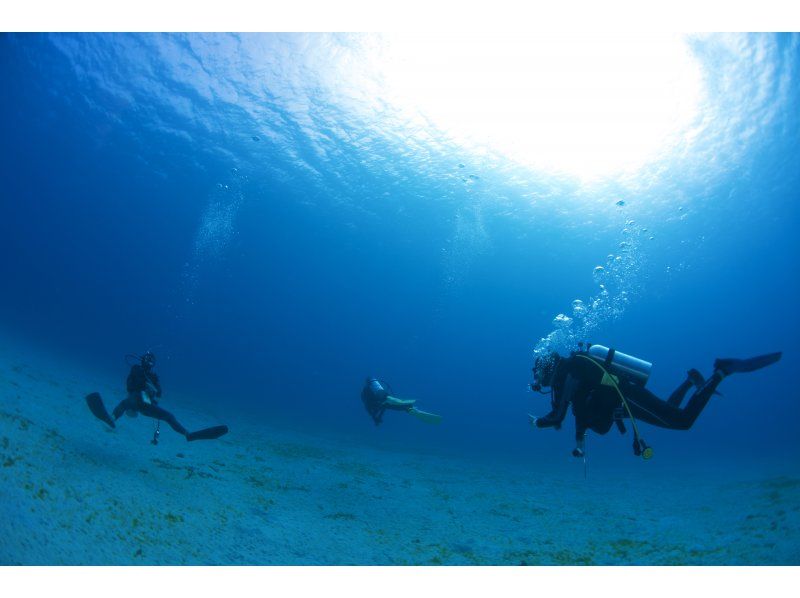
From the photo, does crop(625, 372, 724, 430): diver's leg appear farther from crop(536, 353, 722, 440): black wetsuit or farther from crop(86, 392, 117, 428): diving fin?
crop(86, 392, 117, 428): diving fin

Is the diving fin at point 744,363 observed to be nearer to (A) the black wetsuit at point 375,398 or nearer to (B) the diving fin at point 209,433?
(A) the black wetsuit at point 375,398

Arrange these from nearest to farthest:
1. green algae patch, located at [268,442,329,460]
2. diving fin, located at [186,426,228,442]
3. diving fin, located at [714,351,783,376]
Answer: diving fin, located at [714,351,783,376] → diving fin, located at [186,426,228,442] → green algae patch, located at [268,442,329,460]

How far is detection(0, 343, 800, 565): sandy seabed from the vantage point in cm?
340

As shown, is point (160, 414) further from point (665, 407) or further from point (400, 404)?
point (665, 407)

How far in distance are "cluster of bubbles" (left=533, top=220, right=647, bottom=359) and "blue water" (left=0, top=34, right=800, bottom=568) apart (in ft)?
2.44

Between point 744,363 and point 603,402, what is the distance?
1.88 m

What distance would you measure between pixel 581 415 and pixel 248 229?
44568mm

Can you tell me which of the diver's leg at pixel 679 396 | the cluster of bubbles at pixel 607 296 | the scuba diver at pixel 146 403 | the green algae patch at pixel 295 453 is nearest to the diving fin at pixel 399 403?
the green algae patch at pixel 295 453

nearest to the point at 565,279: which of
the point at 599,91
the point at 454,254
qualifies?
the point at 454,254

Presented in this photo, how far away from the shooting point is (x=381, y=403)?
10.6 meters

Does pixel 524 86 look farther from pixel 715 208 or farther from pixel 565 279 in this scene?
pixel 565 279

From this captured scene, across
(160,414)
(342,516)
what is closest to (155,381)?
(160,414)

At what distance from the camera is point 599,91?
1662cm

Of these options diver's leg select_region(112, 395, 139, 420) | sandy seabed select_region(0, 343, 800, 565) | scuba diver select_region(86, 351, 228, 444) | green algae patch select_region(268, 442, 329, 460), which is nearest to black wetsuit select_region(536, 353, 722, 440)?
sandy seabed select_region(0, 343, 800, 565)
